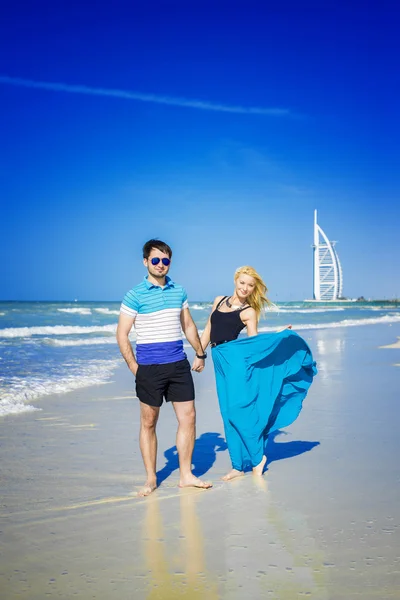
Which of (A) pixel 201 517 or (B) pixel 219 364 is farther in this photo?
(B) pixel 219 364

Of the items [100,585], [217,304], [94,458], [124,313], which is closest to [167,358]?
[124,313]

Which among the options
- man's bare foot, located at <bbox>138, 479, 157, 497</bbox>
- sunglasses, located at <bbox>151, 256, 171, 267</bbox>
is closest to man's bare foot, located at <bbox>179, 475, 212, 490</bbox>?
man's bare foot, located at <bbox>138, 479, 157, 497</bbox>

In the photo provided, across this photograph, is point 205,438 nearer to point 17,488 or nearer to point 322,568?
point 17,488

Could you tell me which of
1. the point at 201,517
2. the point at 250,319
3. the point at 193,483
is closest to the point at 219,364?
the point at 250,319

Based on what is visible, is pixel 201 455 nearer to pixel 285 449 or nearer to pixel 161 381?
pixel 285 449

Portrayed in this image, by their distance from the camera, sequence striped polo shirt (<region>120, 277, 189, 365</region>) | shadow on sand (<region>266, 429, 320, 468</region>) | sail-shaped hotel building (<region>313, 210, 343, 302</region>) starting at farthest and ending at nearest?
sail-shaped hotel building (<region>313, 210, 343, 302</region>) < shadow on sand (<region>266, 429, 320, 468</region>) < striped polo shirt (<region>120, 277, 189, 365</region>)

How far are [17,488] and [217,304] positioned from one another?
1981 millimetres

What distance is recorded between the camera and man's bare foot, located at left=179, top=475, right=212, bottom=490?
3549mm

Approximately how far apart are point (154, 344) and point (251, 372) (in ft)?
2.71

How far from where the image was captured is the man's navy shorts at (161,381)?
358 cm

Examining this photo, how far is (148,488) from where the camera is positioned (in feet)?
11.4

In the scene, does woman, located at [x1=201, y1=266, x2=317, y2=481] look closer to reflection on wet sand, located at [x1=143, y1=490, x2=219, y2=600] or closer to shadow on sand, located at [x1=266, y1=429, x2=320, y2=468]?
shadow on sand, located at [x1=266, y1=429, x2=320, y2=468]

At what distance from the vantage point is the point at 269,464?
13.6 feet

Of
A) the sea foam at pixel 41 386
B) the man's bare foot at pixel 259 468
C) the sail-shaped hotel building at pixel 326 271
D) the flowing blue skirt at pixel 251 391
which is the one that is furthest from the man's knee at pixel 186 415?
the sail-shaped hotel building at pixel 326 271
